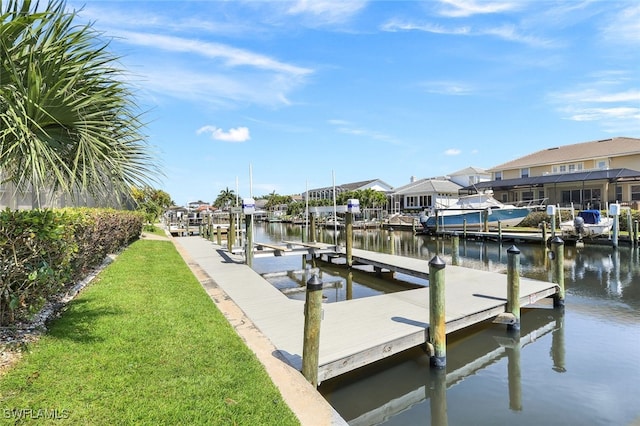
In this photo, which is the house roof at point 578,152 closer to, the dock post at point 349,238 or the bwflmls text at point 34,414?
the dock post at point 349,238

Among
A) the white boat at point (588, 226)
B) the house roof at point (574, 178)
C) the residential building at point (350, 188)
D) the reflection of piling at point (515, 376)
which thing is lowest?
the reflection of piling at point (515, 376)

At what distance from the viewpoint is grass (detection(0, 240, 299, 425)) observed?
3.42m

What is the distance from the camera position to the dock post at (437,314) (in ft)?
20.7

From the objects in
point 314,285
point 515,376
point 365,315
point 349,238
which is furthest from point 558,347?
point 349,238

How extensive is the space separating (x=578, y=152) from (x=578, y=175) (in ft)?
20.2

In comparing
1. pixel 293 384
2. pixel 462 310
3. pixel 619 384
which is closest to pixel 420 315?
pixel 462 310

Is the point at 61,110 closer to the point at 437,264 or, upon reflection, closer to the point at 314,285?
the point at 314,285

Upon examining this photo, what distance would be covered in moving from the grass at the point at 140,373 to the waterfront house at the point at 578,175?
35.2 meters

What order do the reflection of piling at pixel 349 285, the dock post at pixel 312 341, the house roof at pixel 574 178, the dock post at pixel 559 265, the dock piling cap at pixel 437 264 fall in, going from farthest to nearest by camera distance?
1. the house roof at pixel 574 178
2. the reflection of piling at pixel 349 285
3. the dock post at pixel 559 265
4. the dock piling cap at pixel 437 264
5. the dock post at pixel 312 341

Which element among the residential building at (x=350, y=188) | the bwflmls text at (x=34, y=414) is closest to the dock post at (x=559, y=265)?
the bwflmls text at (x=34, y=414)

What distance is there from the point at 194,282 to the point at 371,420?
6276 millimetres

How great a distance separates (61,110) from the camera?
3646mm

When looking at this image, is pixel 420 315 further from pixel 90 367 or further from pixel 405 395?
pixel 90 367

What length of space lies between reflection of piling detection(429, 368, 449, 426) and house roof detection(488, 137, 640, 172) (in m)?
37.5
